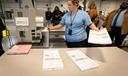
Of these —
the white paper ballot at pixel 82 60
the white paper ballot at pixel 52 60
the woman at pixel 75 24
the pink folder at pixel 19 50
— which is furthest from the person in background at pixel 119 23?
the pink folder at pixel 19 50

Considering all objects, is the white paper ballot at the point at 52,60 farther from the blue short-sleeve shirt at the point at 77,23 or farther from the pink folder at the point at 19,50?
the blue short-sleeve shirt at the point at 77,23

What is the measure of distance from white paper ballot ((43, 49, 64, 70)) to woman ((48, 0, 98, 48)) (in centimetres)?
75

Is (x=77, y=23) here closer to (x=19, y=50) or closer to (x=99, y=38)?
(x=99, y=38)

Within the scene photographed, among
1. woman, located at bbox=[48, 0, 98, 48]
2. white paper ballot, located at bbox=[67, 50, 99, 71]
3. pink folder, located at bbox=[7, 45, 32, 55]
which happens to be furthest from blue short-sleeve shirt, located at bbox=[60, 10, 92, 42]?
pink folder, located at bbox=[7, 45, 32, 55]

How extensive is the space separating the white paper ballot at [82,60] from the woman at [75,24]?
2.34 ft

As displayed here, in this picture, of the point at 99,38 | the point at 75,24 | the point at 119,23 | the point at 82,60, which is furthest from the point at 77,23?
the point at 119,23

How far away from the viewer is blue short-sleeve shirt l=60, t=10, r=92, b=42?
2238mm

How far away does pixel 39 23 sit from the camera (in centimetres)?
259

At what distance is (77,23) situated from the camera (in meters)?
2.24

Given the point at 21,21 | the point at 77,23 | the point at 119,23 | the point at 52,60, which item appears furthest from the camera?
the point at 119,23

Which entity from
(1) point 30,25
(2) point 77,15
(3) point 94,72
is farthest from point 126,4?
(3) point 94,72

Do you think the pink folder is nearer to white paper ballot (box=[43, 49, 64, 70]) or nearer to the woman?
white paper ballot (box=[43, 49, 64, 70])

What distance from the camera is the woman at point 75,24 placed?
Answer: 223 cm

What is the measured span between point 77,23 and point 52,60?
A: 101 cm
